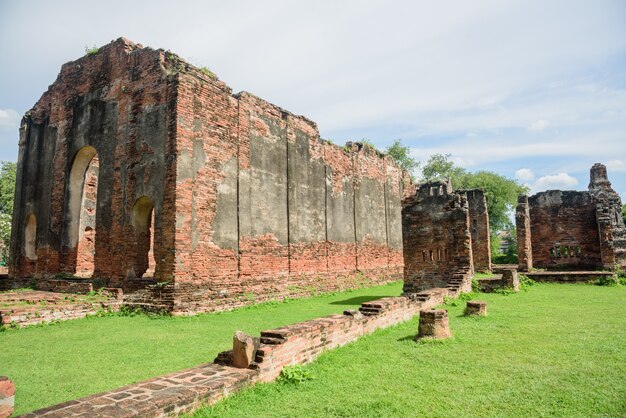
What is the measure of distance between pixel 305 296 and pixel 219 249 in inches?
171

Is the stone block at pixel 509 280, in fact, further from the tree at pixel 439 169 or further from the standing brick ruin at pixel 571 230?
the tree at pixel 439 169

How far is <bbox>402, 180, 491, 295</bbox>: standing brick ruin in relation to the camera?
544 inches

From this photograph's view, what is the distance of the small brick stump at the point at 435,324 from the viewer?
6701 millimetres

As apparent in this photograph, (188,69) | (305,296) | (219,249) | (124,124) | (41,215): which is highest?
(188,69)

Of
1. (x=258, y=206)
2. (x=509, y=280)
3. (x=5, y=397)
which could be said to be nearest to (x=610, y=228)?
(x=509, y=280)

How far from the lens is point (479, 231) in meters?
22.0

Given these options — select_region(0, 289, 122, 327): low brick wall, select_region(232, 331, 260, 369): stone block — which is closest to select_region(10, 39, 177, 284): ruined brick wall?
select_region(0, 289, 122, 327): low brick wall

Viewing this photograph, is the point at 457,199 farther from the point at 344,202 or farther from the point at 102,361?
the point at 102,361

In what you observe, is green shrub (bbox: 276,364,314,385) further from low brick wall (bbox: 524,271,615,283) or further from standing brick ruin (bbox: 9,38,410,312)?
low brick wall (bbox: 524,271,615,283)

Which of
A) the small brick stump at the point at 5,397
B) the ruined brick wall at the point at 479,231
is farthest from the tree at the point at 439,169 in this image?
the small brick stump at the point at 5,397

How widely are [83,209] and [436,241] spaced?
12263mm

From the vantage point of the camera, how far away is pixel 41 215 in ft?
50.2

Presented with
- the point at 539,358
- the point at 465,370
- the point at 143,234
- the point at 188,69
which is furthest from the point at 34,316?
the point at 539,358

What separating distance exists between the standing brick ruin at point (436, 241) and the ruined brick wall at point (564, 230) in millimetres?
8938
